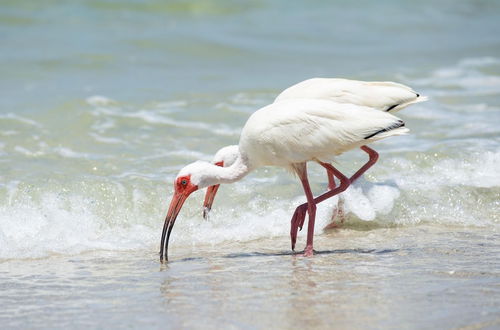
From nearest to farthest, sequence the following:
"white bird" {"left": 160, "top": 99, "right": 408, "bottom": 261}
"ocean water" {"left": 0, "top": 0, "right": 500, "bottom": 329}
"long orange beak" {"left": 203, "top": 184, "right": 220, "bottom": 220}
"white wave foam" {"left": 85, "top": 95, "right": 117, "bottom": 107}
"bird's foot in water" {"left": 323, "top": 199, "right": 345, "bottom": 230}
→ "ocean water" {"left": 0, "top": 0, "right": 500, "bottom": 329}, "white bird" {"left": 160, "top": 99, "right": 408, "bottom": 261}, "long orange beak" {"left": 203, "top": 184, "right": 220, "bottom": 220}, "bird's foot in water" {"left": 323, "top": 199, "right": 345, "bottom": 230}, "white wave foam" {"left": 85, "top": 95, "right": 117, "bottom": 107}

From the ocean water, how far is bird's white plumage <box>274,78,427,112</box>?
1.18 metres

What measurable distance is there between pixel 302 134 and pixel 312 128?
0.11 metres

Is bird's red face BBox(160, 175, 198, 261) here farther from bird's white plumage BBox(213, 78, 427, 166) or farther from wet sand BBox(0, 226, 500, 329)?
bird's white plumage BBox(213, 78, 427, 166)

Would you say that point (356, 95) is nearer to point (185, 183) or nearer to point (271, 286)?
point (185, 183)

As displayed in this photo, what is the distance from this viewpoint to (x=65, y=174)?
1125 cm

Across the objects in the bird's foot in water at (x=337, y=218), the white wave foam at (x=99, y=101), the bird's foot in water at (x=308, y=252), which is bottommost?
the bird's foot in water at (x=308, y=252)

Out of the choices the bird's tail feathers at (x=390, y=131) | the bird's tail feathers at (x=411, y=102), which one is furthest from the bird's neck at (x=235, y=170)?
the bird's tail feathers at (x=411, y=102)

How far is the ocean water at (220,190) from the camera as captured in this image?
6453 millimetres

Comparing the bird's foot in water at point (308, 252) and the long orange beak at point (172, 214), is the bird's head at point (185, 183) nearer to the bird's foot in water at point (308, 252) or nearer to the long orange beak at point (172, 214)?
the long orange beak at point (172, 214)

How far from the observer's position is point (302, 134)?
835 centimetres

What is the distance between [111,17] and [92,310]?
1696cm

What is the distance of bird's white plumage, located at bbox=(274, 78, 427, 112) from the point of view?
9.39m

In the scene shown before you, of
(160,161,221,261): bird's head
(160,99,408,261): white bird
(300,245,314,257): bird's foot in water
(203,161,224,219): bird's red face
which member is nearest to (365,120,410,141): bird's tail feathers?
(160,99,408,261): white bird

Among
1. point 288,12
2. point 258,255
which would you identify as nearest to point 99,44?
point 288,12
